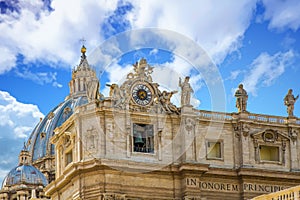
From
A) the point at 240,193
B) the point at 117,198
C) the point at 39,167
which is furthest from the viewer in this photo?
the point at 39,167

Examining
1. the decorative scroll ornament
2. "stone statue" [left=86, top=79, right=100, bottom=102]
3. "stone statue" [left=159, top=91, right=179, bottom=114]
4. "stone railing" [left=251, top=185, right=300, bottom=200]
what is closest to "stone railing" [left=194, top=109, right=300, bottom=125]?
"stone statue" [left=159, top=91, right=179, bottom=114]

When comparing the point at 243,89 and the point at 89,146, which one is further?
the point at 243,89

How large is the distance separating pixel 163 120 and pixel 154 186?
5.44 meters

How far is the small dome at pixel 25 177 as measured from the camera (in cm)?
12612

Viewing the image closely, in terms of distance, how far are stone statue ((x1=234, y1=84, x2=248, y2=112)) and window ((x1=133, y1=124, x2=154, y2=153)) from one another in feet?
27.1

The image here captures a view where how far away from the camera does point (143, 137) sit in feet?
237

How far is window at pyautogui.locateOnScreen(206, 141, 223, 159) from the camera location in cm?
7406

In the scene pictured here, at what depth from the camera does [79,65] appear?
146 meters

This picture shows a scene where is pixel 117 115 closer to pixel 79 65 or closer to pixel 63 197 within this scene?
pixel 63 197

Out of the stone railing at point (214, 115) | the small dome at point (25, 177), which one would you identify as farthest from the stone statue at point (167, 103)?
the small dome at point (25, 177)

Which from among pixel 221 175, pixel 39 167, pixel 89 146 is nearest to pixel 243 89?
pixel 221 175

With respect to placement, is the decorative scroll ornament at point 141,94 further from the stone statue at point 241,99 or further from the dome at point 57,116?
the dome at point 57,116

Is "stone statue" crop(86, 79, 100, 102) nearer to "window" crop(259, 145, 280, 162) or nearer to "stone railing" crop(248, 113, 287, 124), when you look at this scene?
"stone railing" crop(248, 113, 287, 124)

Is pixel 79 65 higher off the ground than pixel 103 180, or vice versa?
pixel 79 65
